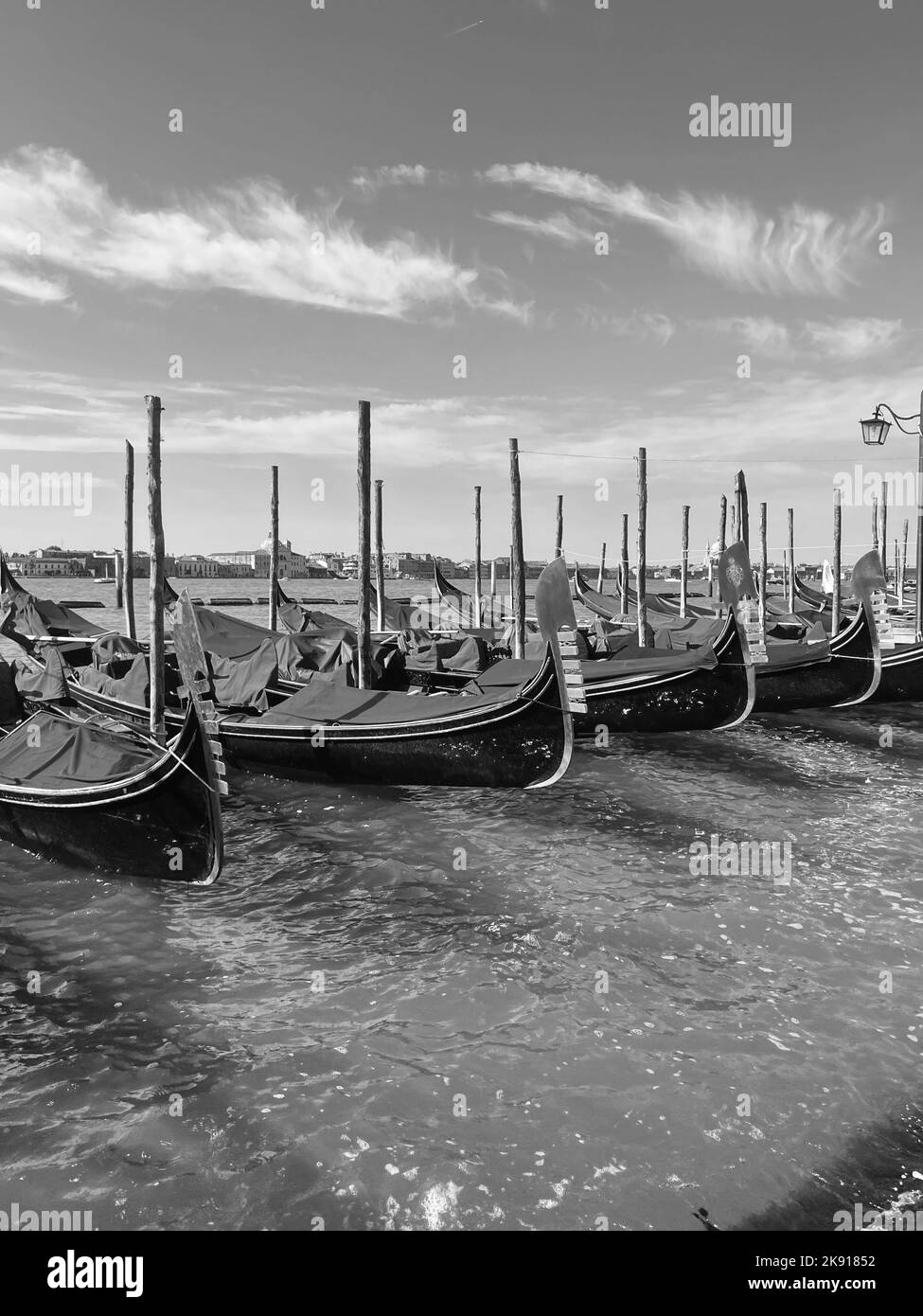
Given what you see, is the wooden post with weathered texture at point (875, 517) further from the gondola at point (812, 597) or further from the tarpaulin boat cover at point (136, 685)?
the tarpaulin boat cover at point (136, 685)

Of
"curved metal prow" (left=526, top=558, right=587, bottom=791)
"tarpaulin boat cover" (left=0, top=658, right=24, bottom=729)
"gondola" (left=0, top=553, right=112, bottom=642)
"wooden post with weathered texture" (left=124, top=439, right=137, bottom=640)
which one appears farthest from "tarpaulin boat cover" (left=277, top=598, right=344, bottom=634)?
"curved metal prow" (left=526, top=558, right=587, bottom=791)

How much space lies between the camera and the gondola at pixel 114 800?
218 inches

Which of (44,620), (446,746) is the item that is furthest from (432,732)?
(44,620)

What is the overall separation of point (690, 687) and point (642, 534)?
6764mm

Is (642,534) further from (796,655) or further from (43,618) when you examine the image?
(43,618)

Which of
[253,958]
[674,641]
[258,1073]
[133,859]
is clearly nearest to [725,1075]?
[258,1073]

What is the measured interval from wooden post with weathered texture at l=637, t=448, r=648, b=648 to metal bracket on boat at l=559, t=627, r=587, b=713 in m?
8.04

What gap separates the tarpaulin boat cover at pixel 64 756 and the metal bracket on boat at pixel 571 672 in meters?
3.56

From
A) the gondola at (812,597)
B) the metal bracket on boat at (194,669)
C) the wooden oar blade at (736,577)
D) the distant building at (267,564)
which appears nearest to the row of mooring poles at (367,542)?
the wooden oar blade at (736,577)

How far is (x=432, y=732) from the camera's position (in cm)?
809

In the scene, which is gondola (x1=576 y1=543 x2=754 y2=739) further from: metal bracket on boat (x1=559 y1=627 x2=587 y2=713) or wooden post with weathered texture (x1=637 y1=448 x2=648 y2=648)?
wooden post with weathered texture (x1=637 y1=448 x2=648 y2=648)

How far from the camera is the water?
2.97 metres

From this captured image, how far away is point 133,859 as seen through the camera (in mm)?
5855
